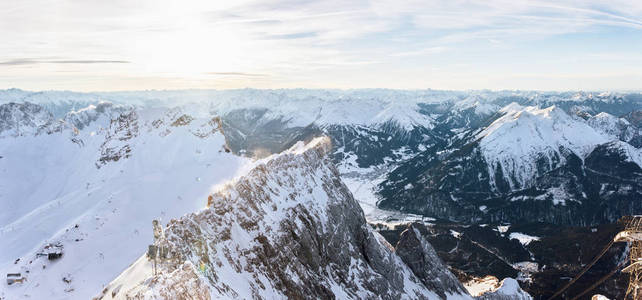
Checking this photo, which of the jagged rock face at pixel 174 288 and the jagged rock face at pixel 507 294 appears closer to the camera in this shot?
the jagged rock face at pixel 174 288

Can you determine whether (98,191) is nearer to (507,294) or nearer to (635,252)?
(635,252)

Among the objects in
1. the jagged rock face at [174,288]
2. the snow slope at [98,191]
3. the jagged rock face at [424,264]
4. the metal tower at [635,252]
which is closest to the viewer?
the jagged rock face at [174,288]

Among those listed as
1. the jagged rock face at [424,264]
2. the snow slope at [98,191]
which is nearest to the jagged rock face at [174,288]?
the snow slope at [98,191]

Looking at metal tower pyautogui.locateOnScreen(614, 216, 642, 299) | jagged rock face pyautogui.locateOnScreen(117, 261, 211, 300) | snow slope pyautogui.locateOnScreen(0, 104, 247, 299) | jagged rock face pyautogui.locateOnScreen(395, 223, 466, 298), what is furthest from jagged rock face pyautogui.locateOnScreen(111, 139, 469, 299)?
metal tower pyautogui.locateOnScreen(614, 216, 642, 299)

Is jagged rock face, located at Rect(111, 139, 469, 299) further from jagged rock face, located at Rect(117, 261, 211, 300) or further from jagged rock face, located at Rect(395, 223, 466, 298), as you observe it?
jagged rock face, located at Rect(117, 261, 211, 300)

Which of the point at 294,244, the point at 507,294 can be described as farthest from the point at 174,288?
the point at 507,294

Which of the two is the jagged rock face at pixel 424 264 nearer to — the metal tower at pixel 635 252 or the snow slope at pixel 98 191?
the snow slope at pixel 98 191

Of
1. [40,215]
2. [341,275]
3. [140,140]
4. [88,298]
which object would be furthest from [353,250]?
[140,140]
